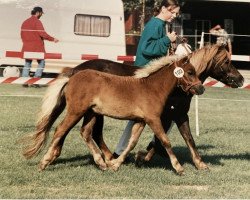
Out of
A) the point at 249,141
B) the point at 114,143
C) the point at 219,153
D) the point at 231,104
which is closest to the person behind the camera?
the point at 219,153

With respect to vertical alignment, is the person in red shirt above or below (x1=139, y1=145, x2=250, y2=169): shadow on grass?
above

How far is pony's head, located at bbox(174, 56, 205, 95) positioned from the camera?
7254 millimetres

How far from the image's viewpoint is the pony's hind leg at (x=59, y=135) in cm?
726

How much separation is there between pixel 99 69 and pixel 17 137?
2.74 m

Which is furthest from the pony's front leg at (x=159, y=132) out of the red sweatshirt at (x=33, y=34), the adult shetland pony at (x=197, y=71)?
the red sweatshirt at (x=33, y=34)

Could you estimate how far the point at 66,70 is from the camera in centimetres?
773

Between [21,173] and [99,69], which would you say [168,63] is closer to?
[99,69]

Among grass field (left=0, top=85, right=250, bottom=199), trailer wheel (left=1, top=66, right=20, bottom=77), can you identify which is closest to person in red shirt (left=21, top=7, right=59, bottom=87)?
trailer wheel (left=1, top=66, right=20, bottom=77)

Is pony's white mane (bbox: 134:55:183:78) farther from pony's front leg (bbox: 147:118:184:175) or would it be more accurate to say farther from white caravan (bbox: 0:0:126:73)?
white caravan (bbox: 0:0:126:73)

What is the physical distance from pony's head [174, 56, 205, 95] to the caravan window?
15.1 m

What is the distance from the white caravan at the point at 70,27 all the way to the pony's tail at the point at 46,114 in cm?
1394

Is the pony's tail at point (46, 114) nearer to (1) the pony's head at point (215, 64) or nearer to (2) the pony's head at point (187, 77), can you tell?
(2) the pony's head at point (187, 77)

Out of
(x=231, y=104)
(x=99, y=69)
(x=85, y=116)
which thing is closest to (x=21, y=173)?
(x=85, y=116)

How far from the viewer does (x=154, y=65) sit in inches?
290
